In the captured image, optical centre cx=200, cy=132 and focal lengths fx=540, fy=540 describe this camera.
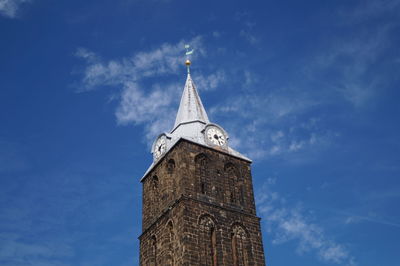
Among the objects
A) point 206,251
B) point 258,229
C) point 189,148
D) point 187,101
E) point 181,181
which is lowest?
point 206,251

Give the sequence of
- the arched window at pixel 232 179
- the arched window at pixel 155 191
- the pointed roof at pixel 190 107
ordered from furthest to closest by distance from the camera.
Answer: the pointed roof at pixel 190 107 → the arched window at pixel 155 191 → the arched window at pixel 232 179

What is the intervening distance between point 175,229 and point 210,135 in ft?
32.9

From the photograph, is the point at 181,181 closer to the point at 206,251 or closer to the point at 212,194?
the point at 212,194

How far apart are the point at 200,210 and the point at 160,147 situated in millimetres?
8989

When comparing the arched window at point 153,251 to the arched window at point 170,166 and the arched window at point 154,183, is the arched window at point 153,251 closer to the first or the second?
the arched window at point 154,183

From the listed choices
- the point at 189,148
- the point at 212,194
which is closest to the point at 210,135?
the point at 189,148

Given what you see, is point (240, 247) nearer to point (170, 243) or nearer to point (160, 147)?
point (170, 243)

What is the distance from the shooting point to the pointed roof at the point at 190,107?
1979 inches

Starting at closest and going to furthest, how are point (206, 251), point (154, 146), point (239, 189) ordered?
point (206, 251) → point (239, 189) → point (154, 146)

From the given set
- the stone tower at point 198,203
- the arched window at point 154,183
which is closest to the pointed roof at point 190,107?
the stone tower at point 198,203

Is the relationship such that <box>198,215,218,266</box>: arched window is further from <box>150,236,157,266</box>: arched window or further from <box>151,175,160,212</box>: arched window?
<box>151,175,160,212</box>: arched window

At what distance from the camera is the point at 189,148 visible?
4494cm

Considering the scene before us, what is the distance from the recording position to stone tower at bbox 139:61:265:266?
133 feet

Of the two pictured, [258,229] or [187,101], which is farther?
[187,101]
